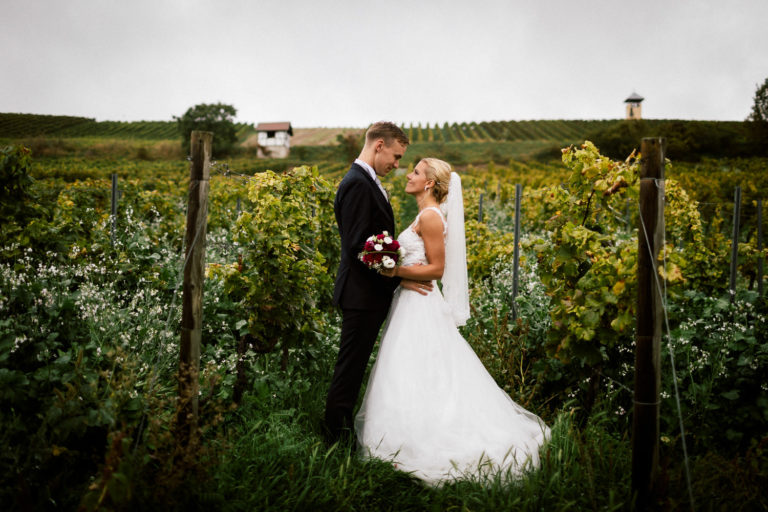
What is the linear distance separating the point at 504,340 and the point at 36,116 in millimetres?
28956

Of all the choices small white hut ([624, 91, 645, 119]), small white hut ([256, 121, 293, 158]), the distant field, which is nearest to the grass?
the distant field

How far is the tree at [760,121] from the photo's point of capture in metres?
44.6

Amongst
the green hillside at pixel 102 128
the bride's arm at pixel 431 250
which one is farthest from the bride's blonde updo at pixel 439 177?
the green hillside at pixel 102 128

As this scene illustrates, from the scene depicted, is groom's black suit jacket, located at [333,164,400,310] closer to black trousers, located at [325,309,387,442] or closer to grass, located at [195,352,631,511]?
black trousers, located at [325,309,387,442]

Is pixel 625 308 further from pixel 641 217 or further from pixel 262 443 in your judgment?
pixel 262 443

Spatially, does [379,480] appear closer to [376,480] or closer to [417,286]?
[376,480]

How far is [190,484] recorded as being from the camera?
7.32ft

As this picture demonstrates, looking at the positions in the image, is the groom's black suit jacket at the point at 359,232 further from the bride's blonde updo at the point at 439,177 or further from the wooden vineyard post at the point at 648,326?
the wooden vineyard post at the point at 648,326

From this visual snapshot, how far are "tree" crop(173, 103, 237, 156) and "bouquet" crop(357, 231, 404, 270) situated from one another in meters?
60.9

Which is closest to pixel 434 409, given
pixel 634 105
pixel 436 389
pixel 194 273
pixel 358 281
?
pixel 436 389

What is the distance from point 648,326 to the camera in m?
2.35

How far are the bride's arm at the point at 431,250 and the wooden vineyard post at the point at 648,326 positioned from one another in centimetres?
119

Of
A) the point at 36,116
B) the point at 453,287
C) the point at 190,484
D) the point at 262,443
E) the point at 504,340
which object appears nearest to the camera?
the point at 190,484

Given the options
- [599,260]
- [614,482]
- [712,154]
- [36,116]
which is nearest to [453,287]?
[599,260]
